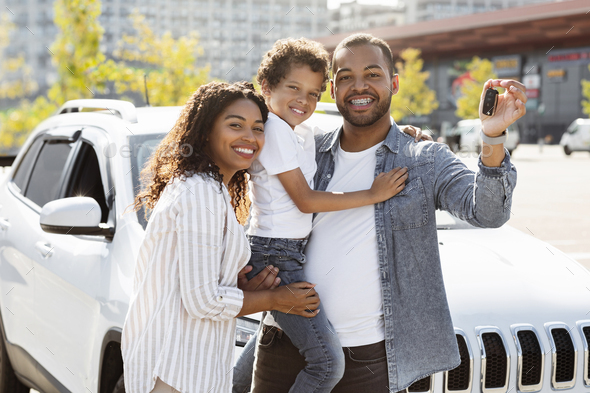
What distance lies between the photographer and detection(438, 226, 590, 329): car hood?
2562mm

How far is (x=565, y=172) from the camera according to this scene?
71.2 feet

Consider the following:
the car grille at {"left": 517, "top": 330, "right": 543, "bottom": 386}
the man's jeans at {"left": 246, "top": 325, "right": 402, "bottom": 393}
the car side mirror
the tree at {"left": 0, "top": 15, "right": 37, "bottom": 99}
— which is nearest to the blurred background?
the tree at {"left": 0, "top": 15, "right": 37, "bottom": 99}

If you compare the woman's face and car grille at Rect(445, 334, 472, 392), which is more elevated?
the woman's face

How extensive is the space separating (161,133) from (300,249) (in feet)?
4.28

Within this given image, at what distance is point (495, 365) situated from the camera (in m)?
2.45

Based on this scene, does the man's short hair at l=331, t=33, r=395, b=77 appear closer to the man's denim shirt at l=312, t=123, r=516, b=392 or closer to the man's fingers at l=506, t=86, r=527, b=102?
the man's denim shirt at l=312, t=123, r=516, b=392

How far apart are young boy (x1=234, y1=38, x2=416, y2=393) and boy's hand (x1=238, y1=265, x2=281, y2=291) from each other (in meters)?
0.06

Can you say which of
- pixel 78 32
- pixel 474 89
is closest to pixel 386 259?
pixel 78 32

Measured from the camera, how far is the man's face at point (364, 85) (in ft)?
7.53

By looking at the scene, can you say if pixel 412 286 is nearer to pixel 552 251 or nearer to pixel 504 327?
pixel 504 327

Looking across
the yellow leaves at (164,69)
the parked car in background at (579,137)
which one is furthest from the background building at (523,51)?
the yellow leaves at (164,69)

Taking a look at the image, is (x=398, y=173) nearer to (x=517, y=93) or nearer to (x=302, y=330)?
(x=517, y=93)

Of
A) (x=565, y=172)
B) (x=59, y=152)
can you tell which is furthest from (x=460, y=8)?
(x=59, y=152)

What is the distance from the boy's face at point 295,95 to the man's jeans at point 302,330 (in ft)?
1.80
